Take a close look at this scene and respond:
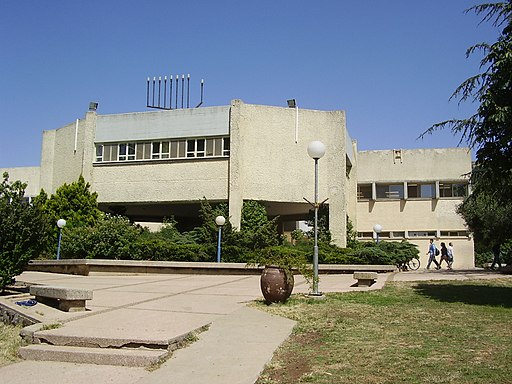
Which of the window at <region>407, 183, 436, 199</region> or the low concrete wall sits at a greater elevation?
the window at <region>407, 183, 436, 199</region>

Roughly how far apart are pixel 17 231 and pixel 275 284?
547cm

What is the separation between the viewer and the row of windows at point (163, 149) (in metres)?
26.8

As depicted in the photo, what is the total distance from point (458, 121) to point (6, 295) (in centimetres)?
1015

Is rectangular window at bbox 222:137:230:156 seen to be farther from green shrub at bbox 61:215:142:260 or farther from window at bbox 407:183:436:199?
window at bbox 407:183:436:199

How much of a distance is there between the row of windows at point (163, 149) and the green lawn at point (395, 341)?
55.0ft

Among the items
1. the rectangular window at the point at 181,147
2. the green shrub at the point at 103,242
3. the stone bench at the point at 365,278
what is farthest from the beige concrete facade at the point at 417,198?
the stone bench at the point at 365,278

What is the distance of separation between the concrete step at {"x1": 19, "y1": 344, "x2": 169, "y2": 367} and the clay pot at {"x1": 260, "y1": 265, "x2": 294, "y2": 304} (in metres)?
3.77

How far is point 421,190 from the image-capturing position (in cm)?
3791

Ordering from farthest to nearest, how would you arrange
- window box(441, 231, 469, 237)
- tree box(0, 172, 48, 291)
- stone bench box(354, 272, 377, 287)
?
window box(441, 231, 469, 237) → stone bench box(354, 272, 377, 287) → tree box(0, 172, 48, 291)

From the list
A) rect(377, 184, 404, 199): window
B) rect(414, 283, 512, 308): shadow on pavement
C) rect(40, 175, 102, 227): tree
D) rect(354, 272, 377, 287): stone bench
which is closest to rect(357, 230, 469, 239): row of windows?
rect(377, 184, 404, 199): window

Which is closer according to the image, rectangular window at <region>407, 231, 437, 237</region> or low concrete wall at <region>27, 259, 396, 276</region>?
low concrete wall at <region>27, 259, 396, 276</region>

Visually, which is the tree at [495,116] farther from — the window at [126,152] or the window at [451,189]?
the window at [451,189]

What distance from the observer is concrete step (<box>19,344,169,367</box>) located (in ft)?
18.8

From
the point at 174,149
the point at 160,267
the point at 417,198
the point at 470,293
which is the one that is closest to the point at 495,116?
the point at 470,293
